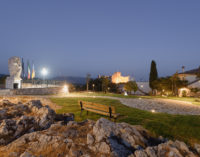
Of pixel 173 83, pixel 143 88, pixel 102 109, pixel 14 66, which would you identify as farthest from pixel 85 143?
pixel 143 88

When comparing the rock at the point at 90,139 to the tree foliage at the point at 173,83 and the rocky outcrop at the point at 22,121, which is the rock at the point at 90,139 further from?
the tree foliage at the point at 173,83

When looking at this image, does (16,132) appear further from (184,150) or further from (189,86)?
(189,86)

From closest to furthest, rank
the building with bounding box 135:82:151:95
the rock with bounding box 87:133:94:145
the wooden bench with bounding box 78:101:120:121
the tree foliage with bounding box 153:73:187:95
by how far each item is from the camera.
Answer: the rock with bounding box 87:133:94:145 < the wooden bench with bounding box 78:101:120:121 < the tree foliage with bounding box 153:73:187:95 < the building with bounding box 135:82:151:95

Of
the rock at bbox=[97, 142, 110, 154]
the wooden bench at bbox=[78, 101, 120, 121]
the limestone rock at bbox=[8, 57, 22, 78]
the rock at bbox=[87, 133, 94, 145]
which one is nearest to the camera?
the rock at bbox=[97, 142, 110, 154]

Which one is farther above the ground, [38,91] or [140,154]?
[38,91]

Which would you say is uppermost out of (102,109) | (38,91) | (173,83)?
(173,83)

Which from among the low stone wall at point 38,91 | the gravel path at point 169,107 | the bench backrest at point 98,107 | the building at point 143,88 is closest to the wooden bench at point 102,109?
the bench backrest at point 98,107

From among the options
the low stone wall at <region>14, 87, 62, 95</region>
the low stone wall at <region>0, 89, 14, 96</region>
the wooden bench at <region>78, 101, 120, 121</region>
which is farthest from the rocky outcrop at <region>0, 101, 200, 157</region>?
the low stone wall at <region>14, 87, 62, 95</region>

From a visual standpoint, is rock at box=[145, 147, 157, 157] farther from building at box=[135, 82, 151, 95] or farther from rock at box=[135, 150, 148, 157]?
building at box=[135, 82, 151, 95]

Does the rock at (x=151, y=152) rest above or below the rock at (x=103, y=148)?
below

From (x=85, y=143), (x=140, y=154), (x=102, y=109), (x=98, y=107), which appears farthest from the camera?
(x=98, y=107)

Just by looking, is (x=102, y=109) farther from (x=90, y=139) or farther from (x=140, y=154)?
(x=140, y=154)

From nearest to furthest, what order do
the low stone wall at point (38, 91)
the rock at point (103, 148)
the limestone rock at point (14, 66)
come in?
the rock at point (103, 148), the low stone wall at point (38, 91), the limestone rock at point (14, 66)

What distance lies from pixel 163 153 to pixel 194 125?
3.81 metres
